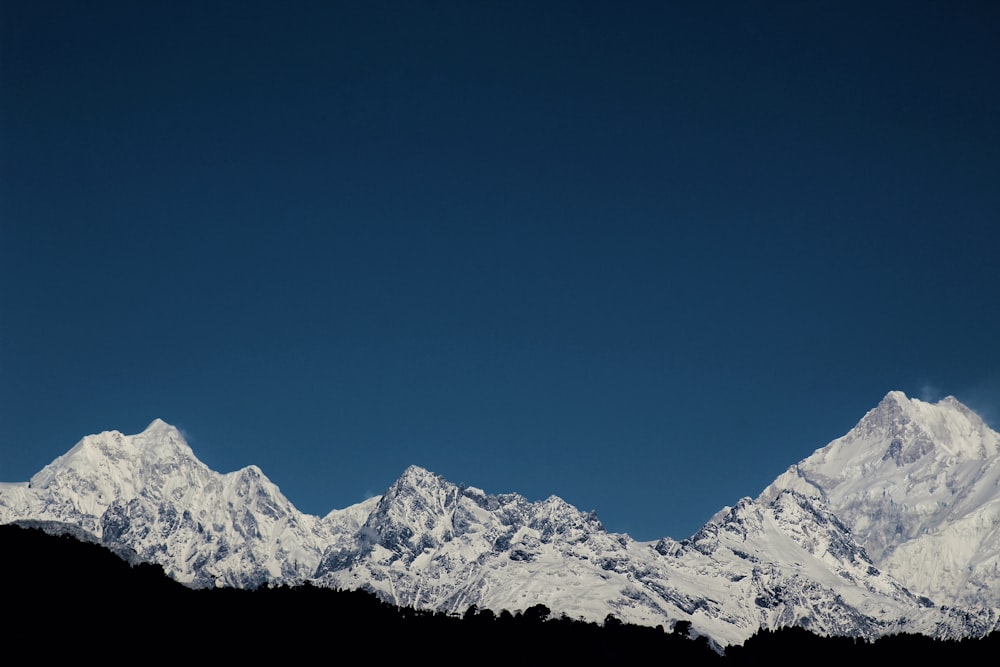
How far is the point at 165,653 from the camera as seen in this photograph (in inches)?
5891

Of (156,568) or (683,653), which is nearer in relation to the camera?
(156,568)

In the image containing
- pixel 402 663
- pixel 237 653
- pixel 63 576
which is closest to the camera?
pixel 63 576

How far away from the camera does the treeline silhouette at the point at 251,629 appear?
142625 mm

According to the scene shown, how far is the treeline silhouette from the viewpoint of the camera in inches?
5615

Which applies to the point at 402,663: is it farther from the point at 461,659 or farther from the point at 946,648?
the point at 946,648

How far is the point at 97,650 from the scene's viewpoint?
14062cm

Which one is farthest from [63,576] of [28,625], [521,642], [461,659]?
[521,642]

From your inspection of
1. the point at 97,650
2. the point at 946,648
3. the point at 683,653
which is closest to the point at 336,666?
the point at 97,650

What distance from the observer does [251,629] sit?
16550 centimetres

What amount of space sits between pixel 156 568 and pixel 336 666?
2645cm

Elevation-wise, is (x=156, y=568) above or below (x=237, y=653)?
above

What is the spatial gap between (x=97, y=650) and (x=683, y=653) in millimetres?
86361

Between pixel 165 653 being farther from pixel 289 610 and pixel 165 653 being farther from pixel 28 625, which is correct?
pixel 289 610

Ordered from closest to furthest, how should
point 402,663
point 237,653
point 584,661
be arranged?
1. point 237,653
2. point 402,663
3. point 584,661
